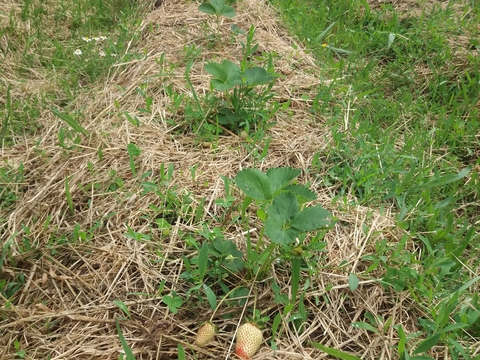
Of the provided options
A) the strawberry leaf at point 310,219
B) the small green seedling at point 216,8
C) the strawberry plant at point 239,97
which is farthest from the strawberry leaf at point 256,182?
the small green seedling at point 216,8

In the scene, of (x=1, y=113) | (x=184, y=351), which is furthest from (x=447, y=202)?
(x=1, y=113)

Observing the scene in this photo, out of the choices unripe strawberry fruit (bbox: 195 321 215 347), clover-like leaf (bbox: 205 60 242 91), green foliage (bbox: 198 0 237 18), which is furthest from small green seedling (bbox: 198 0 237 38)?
unripe strawberry fruit (bbox: 195 321 215 347)

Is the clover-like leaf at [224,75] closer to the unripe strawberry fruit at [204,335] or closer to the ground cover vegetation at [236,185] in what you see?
the ground cover vegetation at [236,185]

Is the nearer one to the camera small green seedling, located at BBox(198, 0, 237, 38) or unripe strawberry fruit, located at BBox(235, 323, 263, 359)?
unripe strawberry fruit, located at BBox(235, 323, 263, 359)

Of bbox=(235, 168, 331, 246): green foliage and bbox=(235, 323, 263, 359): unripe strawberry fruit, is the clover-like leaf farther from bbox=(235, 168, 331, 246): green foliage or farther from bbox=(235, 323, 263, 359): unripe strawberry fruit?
bbox=(235, 323, 263, 359): unripe strawberry fruit

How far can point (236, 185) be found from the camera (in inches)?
63.4

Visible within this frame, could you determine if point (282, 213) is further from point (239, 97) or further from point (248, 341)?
point (239, 97)

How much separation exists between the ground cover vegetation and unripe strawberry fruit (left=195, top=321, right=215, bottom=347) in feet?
0.04

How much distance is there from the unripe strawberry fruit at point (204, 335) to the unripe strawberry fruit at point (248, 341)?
2.9 inches

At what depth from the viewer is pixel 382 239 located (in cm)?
151

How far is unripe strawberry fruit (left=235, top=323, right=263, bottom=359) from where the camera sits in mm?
1157

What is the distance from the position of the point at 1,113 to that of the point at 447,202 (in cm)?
198

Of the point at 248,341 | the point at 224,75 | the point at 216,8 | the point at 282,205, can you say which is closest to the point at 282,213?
the point at 282,205

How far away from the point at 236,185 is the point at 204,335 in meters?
0.60
